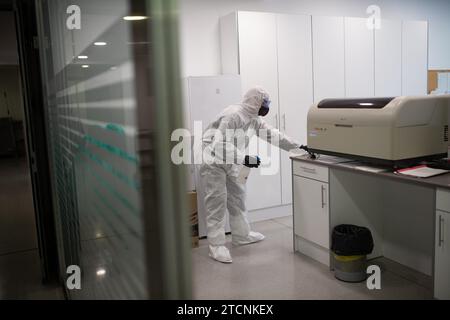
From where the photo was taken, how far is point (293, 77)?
4.25 metres

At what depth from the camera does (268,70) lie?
13.4 ft

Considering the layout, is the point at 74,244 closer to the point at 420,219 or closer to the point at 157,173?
the point at 157,173

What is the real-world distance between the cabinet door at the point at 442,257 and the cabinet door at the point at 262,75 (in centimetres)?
213

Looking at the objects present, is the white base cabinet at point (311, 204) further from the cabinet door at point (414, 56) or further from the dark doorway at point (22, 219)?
the cabinet door at point (414, 56)

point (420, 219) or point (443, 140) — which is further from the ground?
point (443, 140)

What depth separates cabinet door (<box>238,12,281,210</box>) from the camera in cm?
394

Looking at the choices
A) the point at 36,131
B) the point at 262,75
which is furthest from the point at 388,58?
the point at 36,131

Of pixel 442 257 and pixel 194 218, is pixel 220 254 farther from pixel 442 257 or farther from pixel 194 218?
pixel 442 257

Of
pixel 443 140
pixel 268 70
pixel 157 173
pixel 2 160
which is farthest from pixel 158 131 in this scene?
pixel 2 160

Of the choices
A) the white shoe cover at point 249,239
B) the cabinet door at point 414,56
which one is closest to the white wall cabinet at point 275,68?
the white shoe cover at point 249,239

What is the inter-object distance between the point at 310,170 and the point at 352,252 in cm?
71

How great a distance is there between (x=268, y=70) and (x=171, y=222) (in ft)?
11.9

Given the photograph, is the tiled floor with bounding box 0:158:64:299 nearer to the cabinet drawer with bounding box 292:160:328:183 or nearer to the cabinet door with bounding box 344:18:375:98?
the cabinet drawer with bounding box 292:160:328:183

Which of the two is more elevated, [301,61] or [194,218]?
[301,61]
